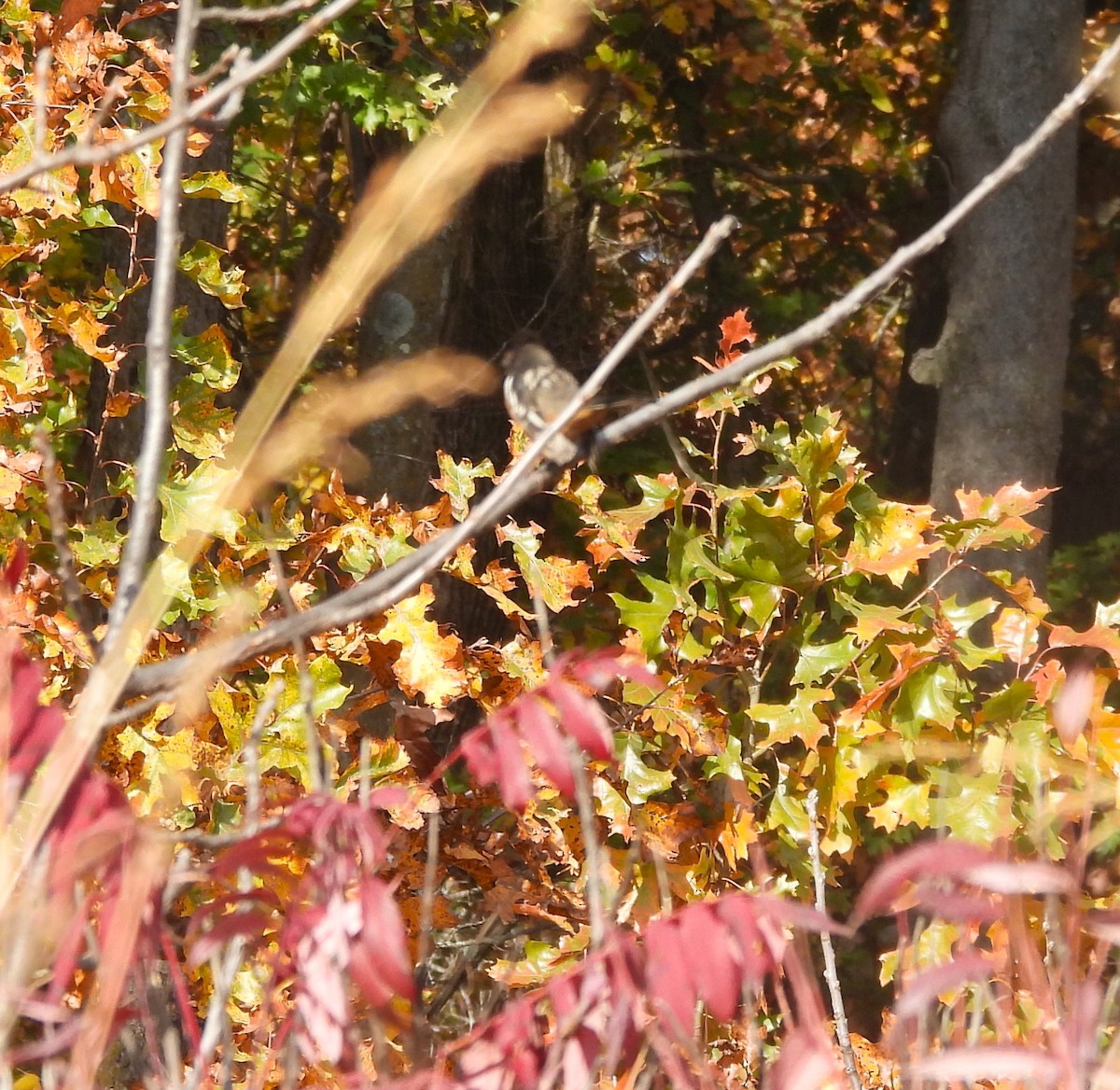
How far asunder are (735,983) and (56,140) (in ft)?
6.31

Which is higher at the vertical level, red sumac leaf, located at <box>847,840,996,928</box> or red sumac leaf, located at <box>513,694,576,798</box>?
red sumac leaf, located at <box>513,694,576,798</box>

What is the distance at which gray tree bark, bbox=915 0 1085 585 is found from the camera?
418 cm

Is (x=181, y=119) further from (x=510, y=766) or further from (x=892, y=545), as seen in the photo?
(x=892, y=545)

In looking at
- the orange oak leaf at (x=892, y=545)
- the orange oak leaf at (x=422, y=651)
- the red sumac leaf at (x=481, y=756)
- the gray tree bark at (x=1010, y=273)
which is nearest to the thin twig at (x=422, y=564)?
the red sumac leaf at (x=481, y=756)

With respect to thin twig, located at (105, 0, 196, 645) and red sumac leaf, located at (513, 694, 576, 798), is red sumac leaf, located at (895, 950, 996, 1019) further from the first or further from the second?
thin twig, located at (105, 0, 196, 645)

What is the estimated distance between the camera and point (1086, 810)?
1050 millimetres

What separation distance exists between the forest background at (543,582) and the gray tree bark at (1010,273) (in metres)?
0.02

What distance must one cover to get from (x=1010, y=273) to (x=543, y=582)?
2.66m

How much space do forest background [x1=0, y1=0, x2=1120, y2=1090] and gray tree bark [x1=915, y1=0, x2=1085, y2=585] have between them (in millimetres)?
17

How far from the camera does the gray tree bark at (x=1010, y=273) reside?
418 cm

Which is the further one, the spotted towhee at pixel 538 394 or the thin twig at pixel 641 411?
the spotted towhee at pixel 538 394

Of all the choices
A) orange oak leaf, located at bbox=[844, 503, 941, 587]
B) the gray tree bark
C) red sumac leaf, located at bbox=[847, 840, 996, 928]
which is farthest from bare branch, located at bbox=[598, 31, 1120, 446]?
the gray tree bark

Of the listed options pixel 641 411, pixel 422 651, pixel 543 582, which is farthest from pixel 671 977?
pixel 543 582

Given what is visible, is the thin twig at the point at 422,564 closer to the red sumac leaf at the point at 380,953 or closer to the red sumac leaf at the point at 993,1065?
the red sumac leaf at the point at 380,953
